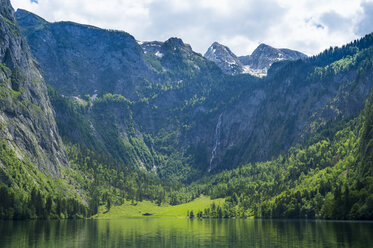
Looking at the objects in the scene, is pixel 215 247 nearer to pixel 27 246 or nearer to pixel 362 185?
pixel 27 246

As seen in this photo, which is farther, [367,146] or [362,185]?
[367,146]

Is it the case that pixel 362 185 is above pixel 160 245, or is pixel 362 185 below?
above

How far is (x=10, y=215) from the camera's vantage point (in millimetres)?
170500

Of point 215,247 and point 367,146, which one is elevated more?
point 367,146

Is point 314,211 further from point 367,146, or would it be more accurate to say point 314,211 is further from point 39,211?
point 39,211

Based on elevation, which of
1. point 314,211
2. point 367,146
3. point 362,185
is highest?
point 367,146

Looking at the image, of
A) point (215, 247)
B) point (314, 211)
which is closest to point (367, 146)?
point (314, 211)

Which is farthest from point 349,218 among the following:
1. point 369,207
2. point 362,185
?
point 362,185

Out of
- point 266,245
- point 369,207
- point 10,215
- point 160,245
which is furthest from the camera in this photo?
point 10,215

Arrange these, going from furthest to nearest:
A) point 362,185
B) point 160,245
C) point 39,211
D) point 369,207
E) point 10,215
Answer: point 39,211, point 10,215, point 362,185, point 369,207, point 160,245

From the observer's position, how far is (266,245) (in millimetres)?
72312

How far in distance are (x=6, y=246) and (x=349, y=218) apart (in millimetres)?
124869

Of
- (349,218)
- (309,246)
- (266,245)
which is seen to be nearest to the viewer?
(309,246)

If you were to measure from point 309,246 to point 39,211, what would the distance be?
166518 millimetres
